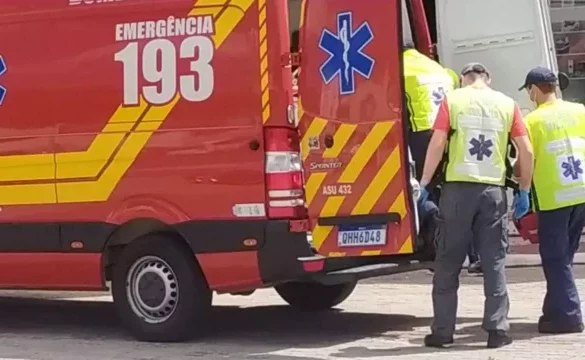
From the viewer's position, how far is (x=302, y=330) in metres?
9.40

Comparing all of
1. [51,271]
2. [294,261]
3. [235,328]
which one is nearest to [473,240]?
[294,261]

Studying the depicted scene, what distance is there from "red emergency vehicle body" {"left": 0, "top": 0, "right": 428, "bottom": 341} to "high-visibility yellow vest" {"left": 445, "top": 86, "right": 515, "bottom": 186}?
1.18 feet

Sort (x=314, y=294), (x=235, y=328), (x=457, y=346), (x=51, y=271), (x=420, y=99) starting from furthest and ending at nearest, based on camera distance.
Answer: (x=314, y=294) → (x=235, y=328) → (x=51, y=271) → (x=420, y=99) → (x=457, y=346)

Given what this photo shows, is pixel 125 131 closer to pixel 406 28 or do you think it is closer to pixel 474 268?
pixel 406 28

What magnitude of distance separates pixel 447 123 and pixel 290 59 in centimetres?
107

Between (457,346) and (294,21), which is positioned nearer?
(457,346)

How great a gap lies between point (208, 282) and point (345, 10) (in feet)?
6.45

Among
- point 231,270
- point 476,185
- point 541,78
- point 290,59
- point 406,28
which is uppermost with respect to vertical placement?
point 406,28

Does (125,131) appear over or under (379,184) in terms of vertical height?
over

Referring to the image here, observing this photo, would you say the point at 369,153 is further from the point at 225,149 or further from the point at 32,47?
the point at 32,47

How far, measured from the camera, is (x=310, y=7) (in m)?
8.16

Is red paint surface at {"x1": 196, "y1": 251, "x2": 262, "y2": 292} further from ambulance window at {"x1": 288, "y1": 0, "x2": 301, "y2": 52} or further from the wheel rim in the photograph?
ambulance window at {"x1": 288, "y1": 0, "x2": 301, "y2": 52}

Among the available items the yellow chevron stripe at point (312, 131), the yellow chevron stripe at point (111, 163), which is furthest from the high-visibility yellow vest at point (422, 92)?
the yellow chevron stripe at point (111, 163)

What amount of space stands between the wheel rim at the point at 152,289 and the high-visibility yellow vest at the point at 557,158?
2515 millimetres
